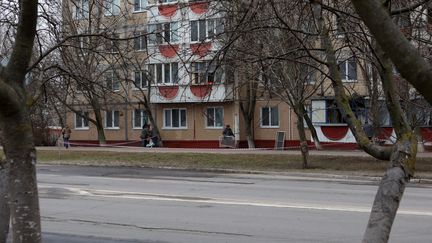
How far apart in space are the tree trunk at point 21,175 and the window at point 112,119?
41.4m

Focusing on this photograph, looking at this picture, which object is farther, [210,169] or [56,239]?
[210,169]

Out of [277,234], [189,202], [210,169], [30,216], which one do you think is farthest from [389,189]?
[210,169]

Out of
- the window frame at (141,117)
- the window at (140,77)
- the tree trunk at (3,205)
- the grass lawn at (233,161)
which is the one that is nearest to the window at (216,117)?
the window at (140,77)

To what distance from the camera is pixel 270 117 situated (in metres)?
39.9

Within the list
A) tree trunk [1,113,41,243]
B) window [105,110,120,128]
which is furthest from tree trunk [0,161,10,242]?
window [105,110,120,128]

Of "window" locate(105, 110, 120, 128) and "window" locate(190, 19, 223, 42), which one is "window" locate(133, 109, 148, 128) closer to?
"window" locate(105, 110, 120, 128)

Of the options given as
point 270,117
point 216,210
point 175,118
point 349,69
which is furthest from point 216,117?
point 216,210

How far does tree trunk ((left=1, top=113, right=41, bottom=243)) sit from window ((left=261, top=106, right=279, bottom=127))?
36024 mm

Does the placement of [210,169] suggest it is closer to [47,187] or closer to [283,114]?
[47,187]

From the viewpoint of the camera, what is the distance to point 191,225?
10.1 metres

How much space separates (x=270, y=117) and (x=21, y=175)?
36.4m

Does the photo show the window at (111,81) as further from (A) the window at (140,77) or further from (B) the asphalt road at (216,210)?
(B) the asphalt road at (216,210)

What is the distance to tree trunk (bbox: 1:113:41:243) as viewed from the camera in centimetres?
381

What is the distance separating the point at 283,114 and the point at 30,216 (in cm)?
3580
